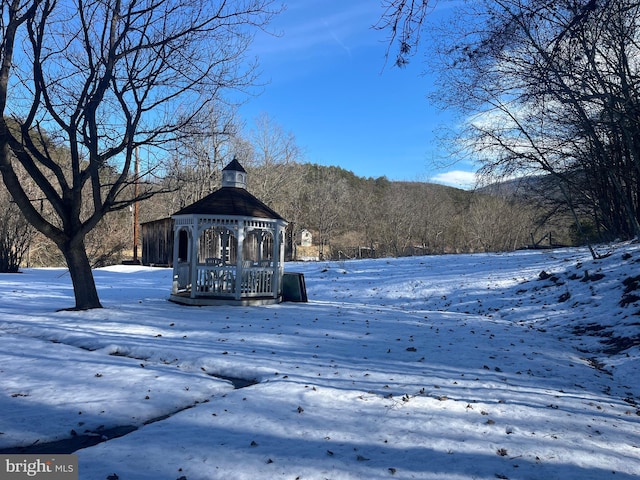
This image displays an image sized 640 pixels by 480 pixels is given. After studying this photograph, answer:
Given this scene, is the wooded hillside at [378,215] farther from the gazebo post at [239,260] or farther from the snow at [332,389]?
the snow at [332,389]

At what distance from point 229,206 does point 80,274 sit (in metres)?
4.43

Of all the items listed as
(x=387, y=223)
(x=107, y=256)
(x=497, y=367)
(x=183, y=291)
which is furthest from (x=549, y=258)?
(x=387, y=223)

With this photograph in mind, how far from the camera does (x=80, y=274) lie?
10484 mm

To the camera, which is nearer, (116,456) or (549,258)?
(116,456)

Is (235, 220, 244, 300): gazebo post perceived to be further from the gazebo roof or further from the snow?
the snow

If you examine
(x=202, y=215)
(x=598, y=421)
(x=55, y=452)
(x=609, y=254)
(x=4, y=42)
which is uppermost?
(x=4, y=42)

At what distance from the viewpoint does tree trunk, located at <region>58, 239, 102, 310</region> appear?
33.8 feet

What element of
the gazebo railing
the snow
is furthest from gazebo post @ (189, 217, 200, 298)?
the snow

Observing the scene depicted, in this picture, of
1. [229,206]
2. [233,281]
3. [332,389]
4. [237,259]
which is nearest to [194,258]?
[237,259]

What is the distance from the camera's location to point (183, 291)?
587 inches

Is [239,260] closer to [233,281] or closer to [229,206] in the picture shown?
[233,281]

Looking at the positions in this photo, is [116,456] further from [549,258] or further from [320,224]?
[320,224]

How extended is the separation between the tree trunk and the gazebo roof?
3.36 metres

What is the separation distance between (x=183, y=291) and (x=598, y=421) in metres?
12.8
